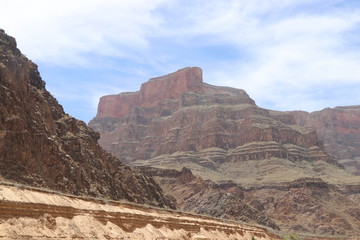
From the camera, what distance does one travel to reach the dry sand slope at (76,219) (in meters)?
15.2

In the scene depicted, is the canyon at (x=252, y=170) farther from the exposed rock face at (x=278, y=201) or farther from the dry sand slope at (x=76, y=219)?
the dry sand slope at (x=76, y=219)

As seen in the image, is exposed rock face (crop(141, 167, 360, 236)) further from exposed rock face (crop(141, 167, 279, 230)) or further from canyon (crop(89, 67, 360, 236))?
canyon (crop(89, 67, 360, 236))

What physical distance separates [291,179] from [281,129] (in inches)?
1845

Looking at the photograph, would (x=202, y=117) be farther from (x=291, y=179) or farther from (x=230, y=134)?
(x=291, y=179)

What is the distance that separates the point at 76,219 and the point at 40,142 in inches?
821

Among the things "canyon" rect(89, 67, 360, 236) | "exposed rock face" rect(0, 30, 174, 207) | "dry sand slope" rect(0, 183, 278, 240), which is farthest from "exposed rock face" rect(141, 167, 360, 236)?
"dry sand slope" rect(0, 183, 278, 240)

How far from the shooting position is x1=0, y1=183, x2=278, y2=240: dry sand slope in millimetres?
15180

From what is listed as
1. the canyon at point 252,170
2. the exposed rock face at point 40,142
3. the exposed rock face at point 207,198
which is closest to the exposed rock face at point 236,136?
the canyon at point 252,170

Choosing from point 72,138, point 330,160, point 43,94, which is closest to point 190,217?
point 72,138

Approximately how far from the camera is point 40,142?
37.7m

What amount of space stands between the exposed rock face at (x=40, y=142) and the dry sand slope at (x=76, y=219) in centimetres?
1142

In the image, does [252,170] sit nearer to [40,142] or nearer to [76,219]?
[40,142]

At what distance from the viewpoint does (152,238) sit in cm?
2258

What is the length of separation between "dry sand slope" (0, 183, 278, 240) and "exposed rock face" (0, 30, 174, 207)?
11.4 metres
